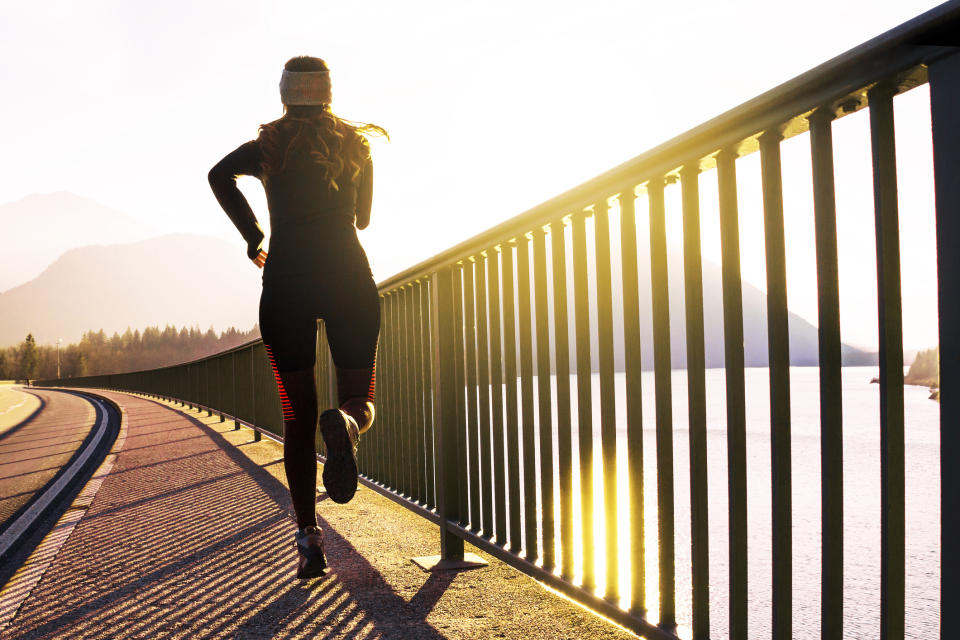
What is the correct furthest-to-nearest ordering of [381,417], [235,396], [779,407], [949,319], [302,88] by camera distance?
[235,396]
[381,417]
[302,88]
[779,407]
[949,319]

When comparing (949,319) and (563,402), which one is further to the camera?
(563,402)

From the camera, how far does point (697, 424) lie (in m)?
1.94

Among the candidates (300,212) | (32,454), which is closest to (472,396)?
(300,212)

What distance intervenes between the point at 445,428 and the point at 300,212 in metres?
A: 1.29

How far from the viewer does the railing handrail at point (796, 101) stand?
4.33ft

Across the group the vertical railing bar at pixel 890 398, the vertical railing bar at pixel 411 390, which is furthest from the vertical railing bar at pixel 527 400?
the vertical railing bar at pixel 890 398

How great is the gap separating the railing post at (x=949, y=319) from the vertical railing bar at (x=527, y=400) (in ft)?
5.52

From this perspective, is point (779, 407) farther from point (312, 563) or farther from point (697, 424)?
point (312, 563)

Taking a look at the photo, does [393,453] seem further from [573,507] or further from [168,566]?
[573,507]

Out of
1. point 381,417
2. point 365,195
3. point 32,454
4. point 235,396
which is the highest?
point 365,195

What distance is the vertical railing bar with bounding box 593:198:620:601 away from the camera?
2309 millimetres

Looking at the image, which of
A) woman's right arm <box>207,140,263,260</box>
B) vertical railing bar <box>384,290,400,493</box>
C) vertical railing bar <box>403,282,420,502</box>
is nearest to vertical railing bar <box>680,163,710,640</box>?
woman's right arm <box>207,140,263,260</box>

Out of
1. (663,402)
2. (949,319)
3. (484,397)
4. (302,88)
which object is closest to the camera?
(949,319)

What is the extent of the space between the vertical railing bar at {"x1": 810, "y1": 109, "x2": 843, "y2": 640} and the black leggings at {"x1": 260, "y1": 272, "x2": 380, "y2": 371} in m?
1.74
